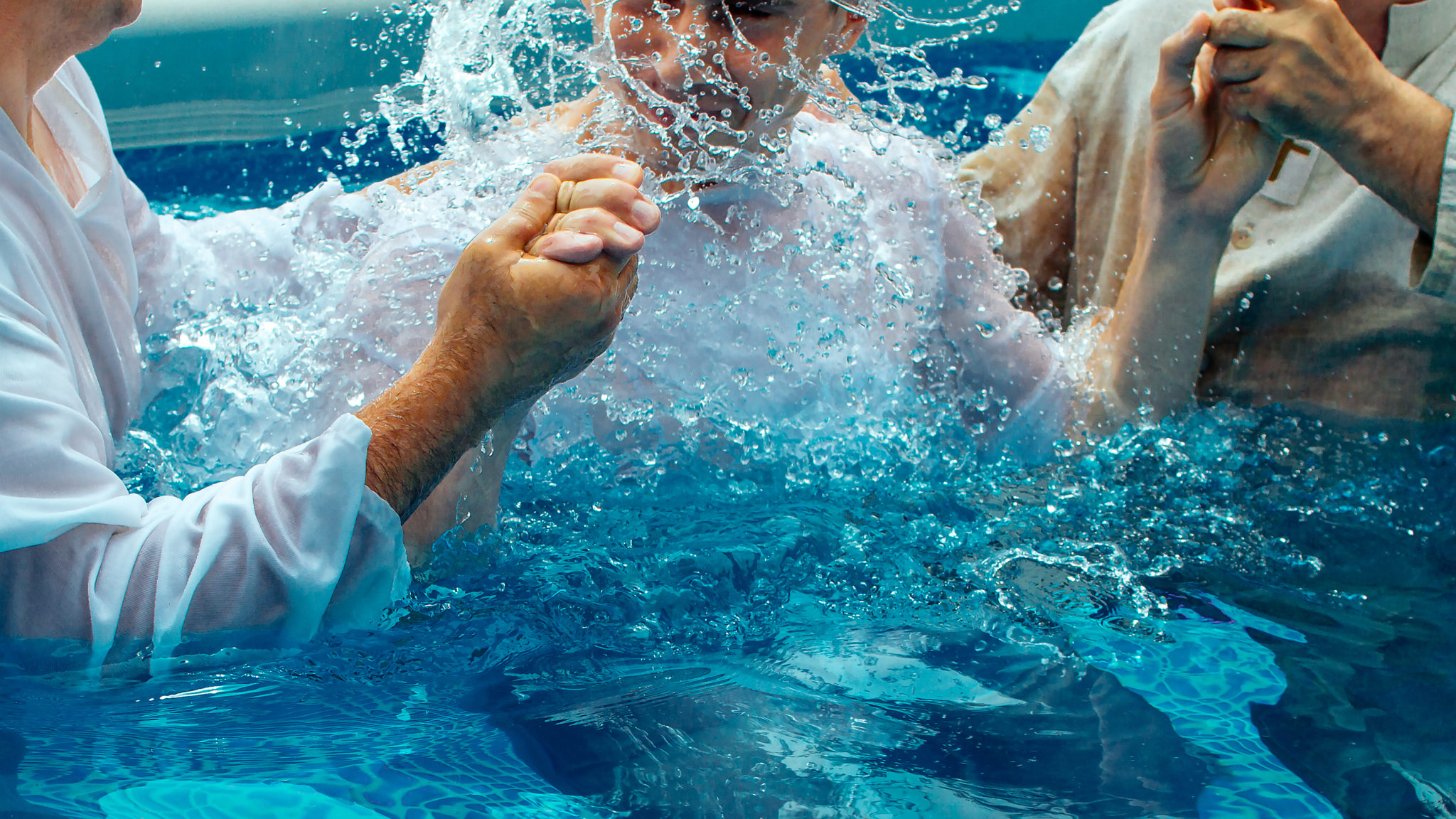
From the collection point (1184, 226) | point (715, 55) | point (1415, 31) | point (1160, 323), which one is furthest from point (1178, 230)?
point (715, 55)

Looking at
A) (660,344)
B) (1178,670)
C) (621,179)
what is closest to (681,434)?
(660,344)

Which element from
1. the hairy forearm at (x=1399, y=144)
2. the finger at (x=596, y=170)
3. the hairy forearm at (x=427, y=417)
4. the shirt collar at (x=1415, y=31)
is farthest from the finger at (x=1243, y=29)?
the hairy forearm at (x=427, y=417)

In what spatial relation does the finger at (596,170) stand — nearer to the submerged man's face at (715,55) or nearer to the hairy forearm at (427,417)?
→ the hairy forearm at (427,417)

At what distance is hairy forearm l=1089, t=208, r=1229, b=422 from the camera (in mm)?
1507

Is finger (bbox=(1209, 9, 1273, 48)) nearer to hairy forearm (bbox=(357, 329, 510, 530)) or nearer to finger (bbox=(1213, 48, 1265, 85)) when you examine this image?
finger (bbox=(1213, 48, 1265, 85))

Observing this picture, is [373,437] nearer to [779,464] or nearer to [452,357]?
[452,357]

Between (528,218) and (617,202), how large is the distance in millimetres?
78

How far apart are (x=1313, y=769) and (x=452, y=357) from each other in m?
0.84

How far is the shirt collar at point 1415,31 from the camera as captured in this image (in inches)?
62.9

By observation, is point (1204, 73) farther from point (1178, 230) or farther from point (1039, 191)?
point (1039, 191)

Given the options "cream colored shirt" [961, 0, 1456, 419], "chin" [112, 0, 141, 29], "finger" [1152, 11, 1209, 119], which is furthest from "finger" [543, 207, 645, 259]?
"cream colored shirt" [961, 0, 1456, 419]

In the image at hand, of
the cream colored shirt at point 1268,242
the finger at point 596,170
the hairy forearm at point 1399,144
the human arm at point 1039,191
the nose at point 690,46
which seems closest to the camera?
the finger at point 596,170

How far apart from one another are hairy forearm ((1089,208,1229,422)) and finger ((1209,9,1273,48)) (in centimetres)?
24

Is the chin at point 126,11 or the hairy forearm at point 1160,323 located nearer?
the chin at point 126,11
